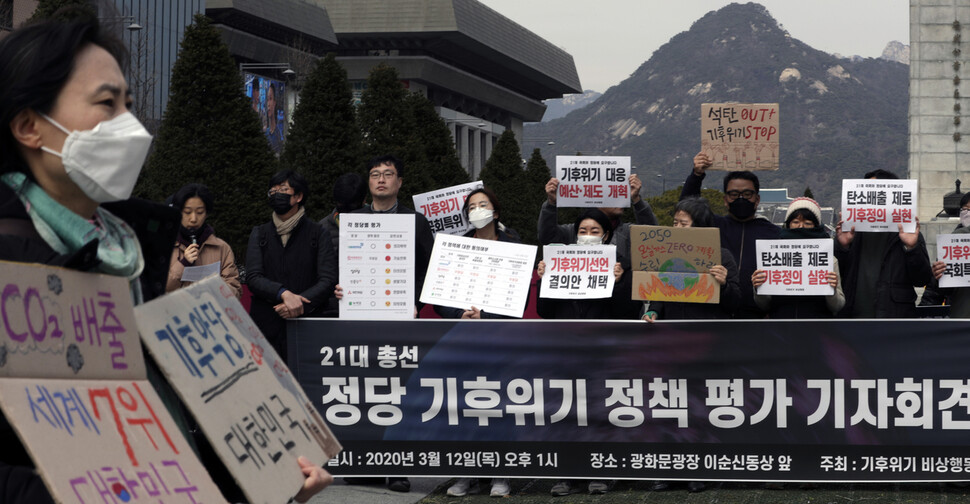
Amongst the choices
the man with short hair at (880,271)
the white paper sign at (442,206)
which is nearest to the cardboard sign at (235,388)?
A: the man with short hair at (880,271)

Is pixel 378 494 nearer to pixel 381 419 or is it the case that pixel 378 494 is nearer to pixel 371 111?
pixel 381 419

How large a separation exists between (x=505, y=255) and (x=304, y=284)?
1392 millimetres

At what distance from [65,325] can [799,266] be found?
612 cm

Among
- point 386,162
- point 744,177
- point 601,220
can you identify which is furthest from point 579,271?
point 386,162

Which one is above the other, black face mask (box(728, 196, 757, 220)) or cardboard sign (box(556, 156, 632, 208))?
cardboard sign (box(556, 156, 632, 208))

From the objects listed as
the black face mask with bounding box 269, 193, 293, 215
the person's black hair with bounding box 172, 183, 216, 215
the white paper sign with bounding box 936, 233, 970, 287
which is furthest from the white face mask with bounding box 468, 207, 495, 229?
the white paper sign with bounding box 936, 233, 970, 287

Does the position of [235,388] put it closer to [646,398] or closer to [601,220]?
[646,398]

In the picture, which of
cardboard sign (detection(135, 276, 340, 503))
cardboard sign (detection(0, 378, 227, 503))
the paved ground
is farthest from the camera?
the paved ground

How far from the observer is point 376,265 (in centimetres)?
778

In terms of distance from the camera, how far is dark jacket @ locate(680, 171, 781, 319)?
784 cm

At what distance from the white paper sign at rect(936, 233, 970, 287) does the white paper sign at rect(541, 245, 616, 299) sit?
7.92ft

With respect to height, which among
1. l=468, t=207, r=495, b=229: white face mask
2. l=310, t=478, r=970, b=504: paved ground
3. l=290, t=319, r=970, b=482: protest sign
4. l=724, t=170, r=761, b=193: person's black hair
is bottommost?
l=310, t=478, r=970, b=504: paved ground

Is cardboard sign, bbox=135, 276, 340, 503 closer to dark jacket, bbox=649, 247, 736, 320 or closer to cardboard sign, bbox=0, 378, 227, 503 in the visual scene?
cardboard sign, bbox=0, 378, 227, 503

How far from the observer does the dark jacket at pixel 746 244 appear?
784 centimetres
